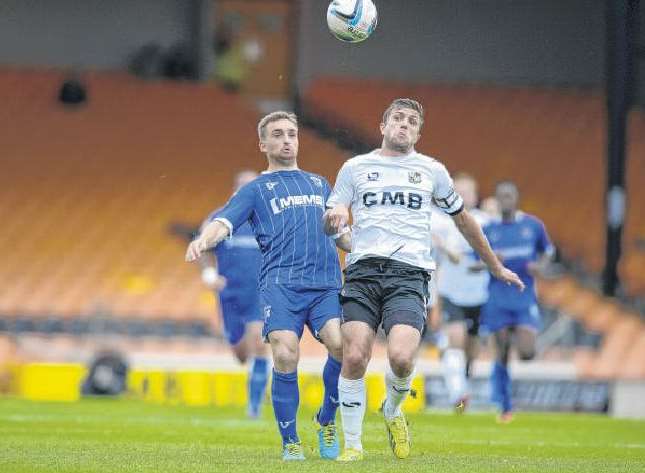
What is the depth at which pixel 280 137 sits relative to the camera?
31.1ft

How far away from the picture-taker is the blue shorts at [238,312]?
14.9 meters

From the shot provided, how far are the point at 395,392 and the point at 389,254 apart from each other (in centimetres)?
84

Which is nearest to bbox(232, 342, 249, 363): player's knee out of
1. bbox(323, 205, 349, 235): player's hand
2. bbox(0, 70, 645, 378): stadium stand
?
bbox(323, 205, 349, 235): player's hand

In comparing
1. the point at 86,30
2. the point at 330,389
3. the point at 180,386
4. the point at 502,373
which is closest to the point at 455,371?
the point at 502,373

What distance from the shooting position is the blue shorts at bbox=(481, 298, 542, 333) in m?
16.0

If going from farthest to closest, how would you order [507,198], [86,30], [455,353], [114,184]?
1. [86,30]
2. [114,184]
3. [455,353]
4. [507,198]

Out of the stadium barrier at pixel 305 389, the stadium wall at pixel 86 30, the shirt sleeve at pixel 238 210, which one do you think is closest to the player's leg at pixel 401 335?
the shirt sleeve at pixel 238 210

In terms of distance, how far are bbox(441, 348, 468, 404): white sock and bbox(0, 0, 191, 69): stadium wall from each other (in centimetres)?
1453

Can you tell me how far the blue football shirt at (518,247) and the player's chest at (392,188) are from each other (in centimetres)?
635

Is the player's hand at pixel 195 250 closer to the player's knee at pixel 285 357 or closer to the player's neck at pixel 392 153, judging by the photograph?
the player's knee at pixel 285 357

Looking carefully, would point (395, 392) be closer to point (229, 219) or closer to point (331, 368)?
point (331, 368)

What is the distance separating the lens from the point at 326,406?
9453 mm

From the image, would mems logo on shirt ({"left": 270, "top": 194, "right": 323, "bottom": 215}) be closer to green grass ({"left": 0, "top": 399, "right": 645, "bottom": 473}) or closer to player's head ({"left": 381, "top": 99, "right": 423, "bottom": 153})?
player's head ({"left": 381, "top": 99, "right": 423, "bottom": 153})

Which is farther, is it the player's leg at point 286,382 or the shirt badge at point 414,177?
the shirt badge at point 414,177
